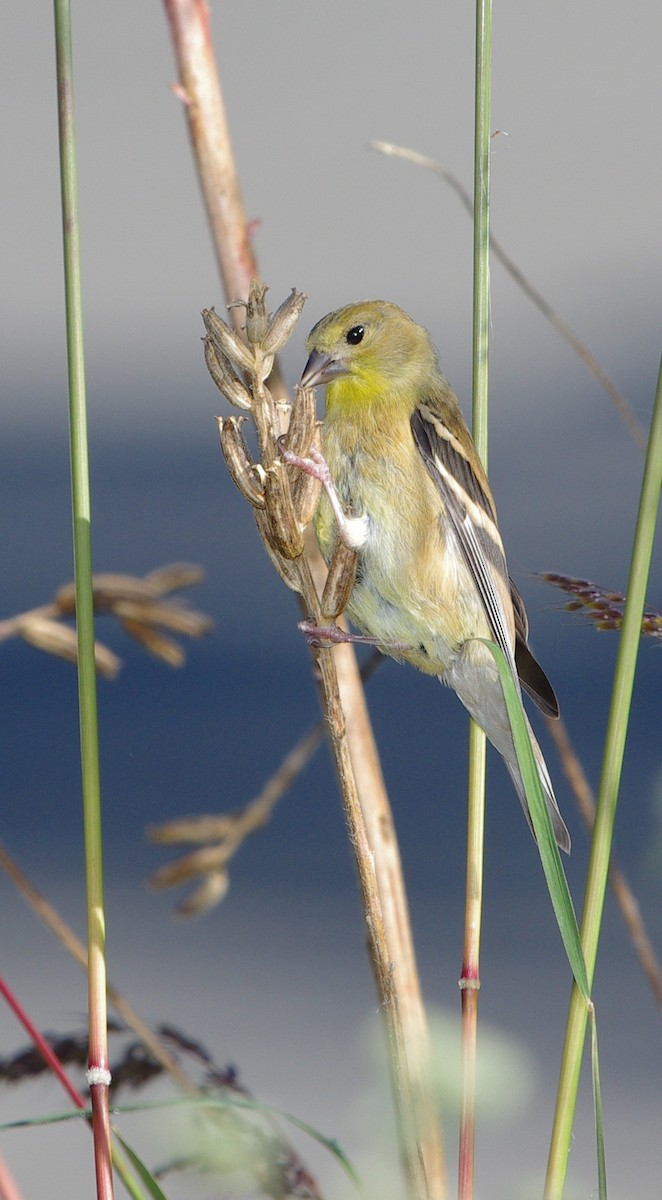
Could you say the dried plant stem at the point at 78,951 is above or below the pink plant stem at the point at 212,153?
below

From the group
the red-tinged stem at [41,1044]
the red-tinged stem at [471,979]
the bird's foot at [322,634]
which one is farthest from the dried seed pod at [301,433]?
the red-tinged stem at [41,1044]

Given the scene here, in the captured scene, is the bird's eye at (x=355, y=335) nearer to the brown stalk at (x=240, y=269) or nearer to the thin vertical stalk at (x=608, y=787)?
the brown stalk at (x=240, y=269)

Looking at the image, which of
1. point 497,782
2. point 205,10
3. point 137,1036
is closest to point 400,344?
point 205,10

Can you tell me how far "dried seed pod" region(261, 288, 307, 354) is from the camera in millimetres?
522

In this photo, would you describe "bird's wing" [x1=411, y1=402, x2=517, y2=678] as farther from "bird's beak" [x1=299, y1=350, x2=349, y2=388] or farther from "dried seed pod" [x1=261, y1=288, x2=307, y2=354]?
"dried seed pod" [x1=261, y1=288, x2=307, y2=354]

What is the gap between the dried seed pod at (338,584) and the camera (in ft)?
2.07

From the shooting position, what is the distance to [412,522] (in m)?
0.86

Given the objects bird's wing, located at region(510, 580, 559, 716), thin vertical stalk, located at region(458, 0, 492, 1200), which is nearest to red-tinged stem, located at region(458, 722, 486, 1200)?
thin vertical stalk, located at region(458, 0, 492, 1200)

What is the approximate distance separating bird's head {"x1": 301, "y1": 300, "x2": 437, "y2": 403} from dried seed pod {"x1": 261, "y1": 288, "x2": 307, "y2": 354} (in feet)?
1.22

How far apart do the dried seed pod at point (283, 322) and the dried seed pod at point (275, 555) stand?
8cm

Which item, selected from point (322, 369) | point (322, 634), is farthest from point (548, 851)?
point (322, 369)

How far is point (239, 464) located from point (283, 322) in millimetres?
73

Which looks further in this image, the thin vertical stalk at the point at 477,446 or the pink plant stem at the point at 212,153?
the pink plant stem at the point at 212,153

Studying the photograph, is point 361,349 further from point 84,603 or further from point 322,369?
point 84,603
